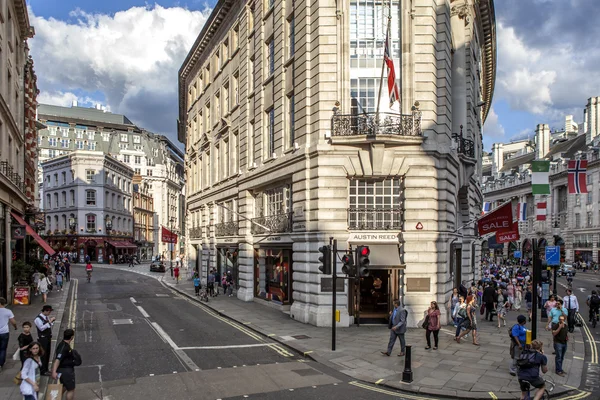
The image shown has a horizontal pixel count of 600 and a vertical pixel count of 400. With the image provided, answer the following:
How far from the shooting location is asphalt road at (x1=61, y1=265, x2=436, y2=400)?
12.1m

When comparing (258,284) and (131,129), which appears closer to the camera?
(258,284)

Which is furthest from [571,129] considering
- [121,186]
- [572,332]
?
[572,332]

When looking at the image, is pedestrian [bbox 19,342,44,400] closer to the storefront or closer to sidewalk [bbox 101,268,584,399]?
sidewalk [bbox 101,268,584,399]

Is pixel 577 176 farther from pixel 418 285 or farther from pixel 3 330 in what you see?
pixel 3 330

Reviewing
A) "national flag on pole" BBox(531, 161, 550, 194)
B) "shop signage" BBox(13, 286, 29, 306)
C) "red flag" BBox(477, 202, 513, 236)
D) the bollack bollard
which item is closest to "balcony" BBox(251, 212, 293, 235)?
"red flag" BBox(477, 202, 513, 236)

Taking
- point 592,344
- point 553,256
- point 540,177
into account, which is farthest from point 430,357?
point 553,256

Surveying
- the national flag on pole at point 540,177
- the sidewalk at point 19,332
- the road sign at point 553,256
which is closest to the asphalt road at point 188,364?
the sidewalk at point 19,332

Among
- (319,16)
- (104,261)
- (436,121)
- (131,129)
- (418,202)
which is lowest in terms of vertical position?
(104,261)

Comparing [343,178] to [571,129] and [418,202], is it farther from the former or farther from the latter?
Result: [571,129]

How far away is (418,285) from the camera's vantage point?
819 inches

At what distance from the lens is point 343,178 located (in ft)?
70.4

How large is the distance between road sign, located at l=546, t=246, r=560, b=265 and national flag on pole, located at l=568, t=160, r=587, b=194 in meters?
4.38

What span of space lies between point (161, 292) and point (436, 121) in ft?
80.5

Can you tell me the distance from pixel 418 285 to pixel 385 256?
5.93 ft
